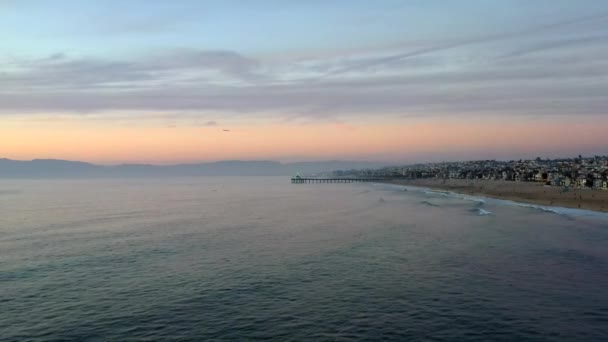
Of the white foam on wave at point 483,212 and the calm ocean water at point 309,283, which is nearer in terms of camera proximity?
the calm ocean water at point 309,283

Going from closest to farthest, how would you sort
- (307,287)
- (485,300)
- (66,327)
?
(66,327)
(485,300)
(307,287)

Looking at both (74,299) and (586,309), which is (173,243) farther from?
(586,309)

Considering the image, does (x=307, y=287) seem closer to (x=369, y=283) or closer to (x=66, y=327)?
(x=369, y=283)

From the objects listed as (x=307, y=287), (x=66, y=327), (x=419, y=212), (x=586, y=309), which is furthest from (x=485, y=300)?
(x=419, y=212)

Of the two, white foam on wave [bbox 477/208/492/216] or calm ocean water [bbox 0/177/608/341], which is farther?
white foam on wave [bbox 477/208/492/216]

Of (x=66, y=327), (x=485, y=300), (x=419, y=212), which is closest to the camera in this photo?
(x=66, y=327)

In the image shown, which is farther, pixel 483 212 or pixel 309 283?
pixel 483 212

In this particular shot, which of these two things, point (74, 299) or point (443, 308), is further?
point (74, 299)
